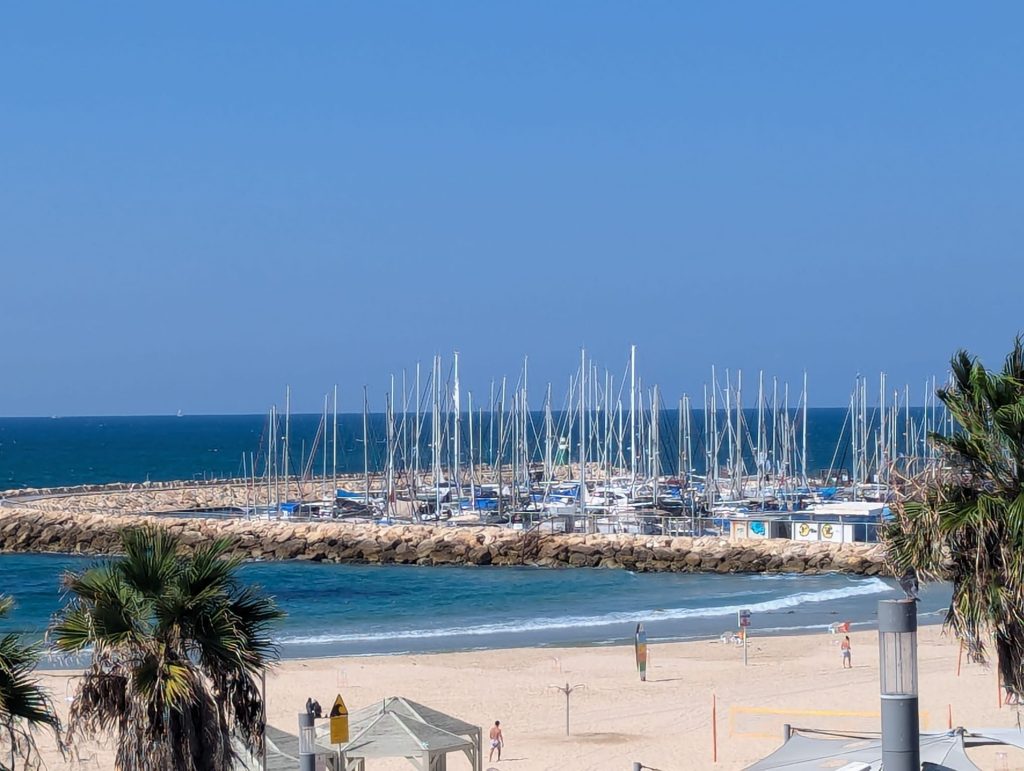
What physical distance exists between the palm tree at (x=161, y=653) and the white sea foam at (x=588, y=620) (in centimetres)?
2691

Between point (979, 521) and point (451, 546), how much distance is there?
50391mm

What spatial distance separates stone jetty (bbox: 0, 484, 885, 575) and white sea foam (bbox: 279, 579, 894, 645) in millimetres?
6505

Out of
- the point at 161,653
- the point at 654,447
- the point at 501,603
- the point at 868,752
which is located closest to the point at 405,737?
the point at 161,653

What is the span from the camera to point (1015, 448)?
1288 centimetres

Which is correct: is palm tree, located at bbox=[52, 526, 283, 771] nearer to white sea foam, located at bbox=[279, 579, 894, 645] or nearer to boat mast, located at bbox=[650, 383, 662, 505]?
white sea foam, located at bbox=[279, 579, 894, 645]

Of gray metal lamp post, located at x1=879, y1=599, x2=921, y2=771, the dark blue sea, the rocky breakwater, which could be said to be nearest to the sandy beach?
the dark blue sea

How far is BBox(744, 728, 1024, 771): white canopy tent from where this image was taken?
13469 millimetres

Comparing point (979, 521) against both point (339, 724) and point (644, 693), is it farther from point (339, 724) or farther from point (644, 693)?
point (644, 693)

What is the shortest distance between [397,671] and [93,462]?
411ft

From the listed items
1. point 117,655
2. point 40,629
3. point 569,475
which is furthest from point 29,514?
point 117,655

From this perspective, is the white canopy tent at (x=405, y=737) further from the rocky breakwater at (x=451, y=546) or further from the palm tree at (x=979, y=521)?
the rocky breakwater at (x=451, y=546)

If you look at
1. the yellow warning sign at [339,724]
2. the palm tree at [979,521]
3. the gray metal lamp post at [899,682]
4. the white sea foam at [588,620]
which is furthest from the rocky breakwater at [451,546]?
the gray metal lamp post at [899,682]

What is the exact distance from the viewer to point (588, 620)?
44.0 m

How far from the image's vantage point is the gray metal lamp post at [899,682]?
25.0ft
